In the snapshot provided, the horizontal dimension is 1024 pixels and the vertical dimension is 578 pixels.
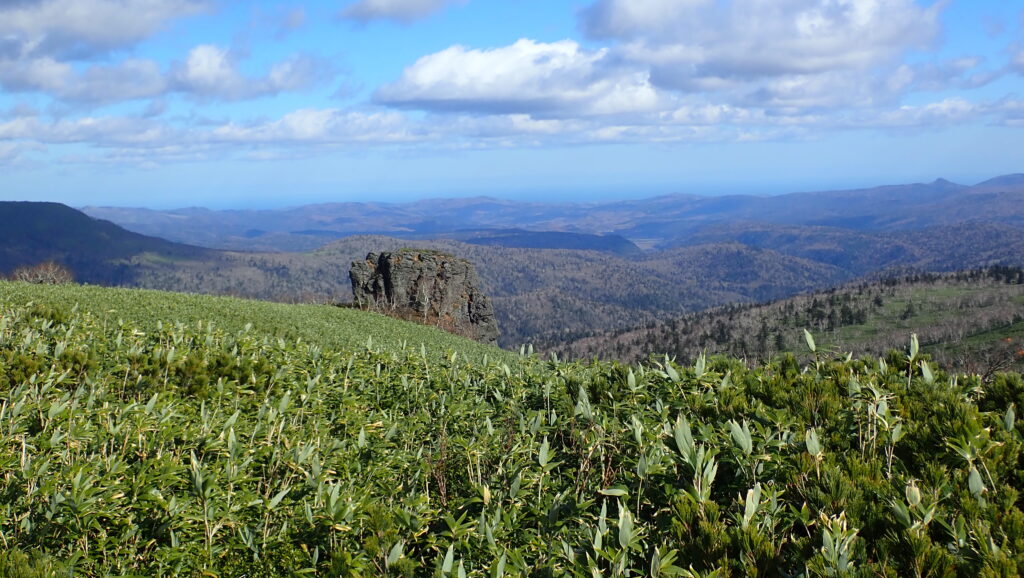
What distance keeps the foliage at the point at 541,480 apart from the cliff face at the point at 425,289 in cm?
6618

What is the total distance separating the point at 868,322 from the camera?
15038 cm

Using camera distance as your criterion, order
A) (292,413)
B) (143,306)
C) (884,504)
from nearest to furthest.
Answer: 1. (884,504)
2. (292,413)
3. (143,306)

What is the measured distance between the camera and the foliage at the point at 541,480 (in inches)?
119

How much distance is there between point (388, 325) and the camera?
40.7 m

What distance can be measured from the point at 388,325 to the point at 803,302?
171 m

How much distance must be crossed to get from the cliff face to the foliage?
66181 millimetres

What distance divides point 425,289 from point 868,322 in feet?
405

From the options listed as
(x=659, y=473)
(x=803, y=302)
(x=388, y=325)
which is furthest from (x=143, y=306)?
(x=803, y=302)

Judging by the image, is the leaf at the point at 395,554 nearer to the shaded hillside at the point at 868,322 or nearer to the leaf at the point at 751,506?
the leaf at the point at 751,506

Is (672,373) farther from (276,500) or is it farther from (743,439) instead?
(276,500)

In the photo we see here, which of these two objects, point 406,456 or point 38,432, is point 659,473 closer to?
point 406,456

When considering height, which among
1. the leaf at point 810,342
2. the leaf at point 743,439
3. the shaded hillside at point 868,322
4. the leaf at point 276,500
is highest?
the leaf at point 810,342

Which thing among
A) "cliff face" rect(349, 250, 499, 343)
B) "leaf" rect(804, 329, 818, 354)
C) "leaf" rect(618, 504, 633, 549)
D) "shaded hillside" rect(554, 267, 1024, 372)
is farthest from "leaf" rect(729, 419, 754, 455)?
"shaded hillside" rect(554, 267, 1024, 372)

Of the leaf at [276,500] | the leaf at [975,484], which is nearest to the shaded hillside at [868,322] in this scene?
the leaf at [975,484]
